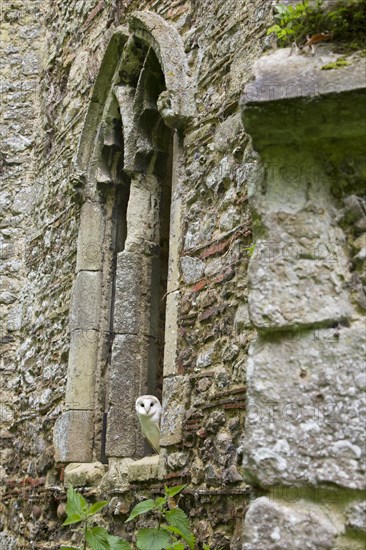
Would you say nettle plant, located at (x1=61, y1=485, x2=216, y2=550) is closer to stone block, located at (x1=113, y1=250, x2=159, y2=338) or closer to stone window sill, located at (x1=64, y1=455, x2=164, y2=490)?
stone window sill, located at (x1=64, y1=455, x2=164, y2=490)

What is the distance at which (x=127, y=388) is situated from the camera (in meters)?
5.30

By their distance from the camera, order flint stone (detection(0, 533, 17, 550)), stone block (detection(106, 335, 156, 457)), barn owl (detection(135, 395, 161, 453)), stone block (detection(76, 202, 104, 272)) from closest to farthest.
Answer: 1. barn owl (detection(135, 395, 161, 453))
2. stone block (detection(106, 335, 156, 457))
3. stone block (detection(76, 202, 104, 272))
4. flint stone (detection(0, 533, 17, 550))

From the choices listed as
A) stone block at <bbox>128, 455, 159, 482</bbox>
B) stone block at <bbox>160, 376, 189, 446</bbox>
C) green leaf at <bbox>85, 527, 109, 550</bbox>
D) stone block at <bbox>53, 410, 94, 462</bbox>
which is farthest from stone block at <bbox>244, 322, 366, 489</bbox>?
stone block at <bbox>53, 410, 94, 462</bbox>

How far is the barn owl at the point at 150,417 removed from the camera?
15.4 feet

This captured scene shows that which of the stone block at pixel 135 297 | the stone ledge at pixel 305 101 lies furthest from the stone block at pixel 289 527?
the stone block at pixel 135 297

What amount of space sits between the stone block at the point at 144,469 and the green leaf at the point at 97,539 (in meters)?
0.72

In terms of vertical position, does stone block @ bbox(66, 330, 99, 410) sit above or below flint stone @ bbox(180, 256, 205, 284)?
below

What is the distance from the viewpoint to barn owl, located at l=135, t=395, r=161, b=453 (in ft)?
15.4

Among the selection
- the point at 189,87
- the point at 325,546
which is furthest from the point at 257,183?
the point at 189,87

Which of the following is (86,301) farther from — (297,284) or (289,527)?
(289,527)

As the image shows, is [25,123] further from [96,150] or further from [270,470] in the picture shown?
[270,470]

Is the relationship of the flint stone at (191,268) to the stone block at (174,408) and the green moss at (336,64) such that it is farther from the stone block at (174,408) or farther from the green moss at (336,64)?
the green moss at (336,64)

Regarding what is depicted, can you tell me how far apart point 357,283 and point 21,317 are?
6013 millimetres

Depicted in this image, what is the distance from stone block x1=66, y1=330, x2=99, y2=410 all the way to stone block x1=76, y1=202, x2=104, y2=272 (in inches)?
21.9
